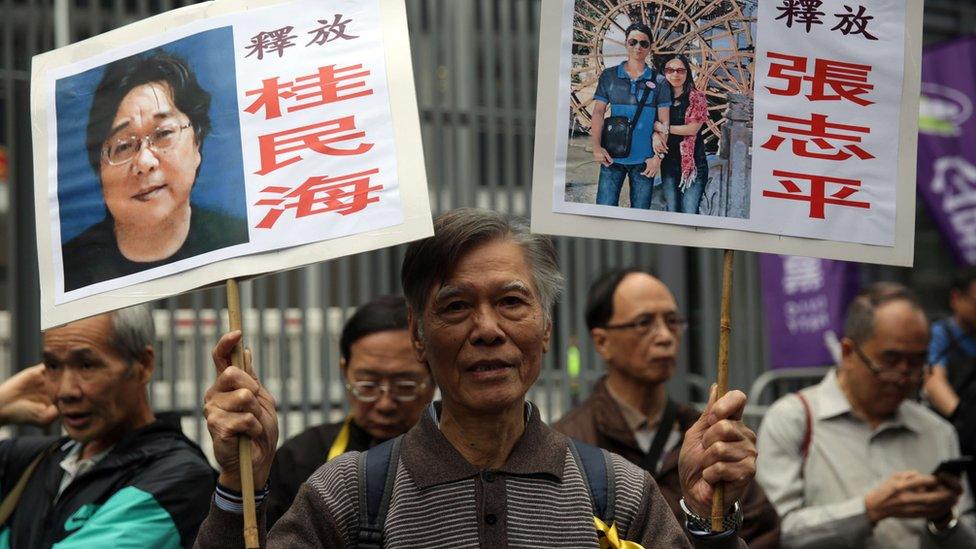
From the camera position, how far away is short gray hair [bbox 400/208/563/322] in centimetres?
302

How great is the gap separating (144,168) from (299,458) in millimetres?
1681

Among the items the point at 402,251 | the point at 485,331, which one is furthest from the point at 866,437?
the point at 485,331

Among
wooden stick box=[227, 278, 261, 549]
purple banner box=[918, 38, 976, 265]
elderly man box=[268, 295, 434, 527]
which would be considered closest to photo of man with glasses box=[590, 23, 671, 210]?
wooden stick box=[227, 278, 261, 549]

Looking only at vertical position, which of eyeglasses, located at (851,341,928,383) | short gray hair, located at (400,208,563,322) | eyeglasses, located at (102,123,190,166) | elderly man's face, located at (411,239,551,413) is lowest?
eyeglasses, located at (851,341,928,383)

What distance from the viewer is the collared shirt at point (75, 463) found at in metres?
4.00

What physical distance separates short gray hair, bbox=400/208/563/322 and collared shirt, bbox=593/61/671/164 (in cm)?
30

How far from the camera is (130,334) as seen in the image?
416 centimetres

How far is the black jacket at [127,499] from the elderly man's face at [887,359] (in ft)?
9.07

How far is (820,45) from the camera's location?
324 cm

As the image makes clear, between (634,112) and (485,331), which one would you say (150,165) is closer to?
(485,331)

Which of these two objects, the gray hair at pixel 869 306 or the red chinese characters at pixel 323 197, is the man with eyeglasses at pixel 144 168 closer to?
the red chinese characters at pixel 323 197

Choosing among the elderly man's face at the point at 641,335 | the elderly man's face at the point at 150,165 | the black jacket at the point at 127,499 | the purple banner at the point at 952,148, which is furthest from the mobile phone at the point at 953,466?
the purple banner at the point at 952,148

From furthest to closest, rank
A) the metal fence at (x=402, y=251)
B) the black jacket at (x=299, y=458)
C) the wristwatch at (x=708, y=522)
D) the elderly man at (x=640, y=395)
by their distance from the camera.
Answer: the metal fence at (x=402, y=251), the elderly man at (x=640, y=395), the black jacket at (x=299, y=458), the wristwatch at (x=708, y=522)

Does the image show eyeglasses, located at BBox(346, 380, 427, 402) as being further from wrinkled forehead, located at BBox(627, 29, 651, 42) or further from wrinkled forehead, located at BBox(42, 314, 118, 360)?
wrinkled forehead, located at BBox(627, 29, 651, 42)
